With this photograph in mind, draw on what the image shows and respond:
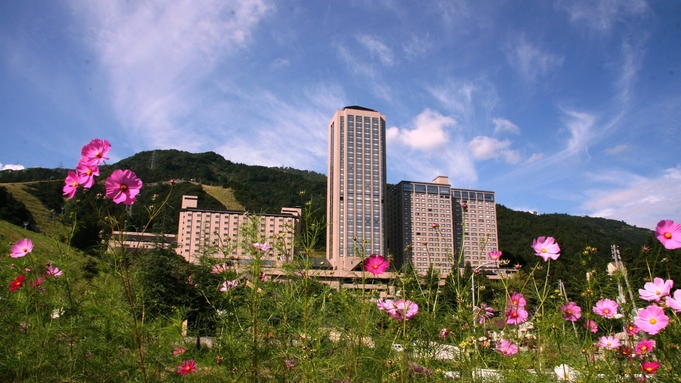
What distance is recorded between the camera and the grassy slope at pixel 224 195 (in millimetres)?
99625

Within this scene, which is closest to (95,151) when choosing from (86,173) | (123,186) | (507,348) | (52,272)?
(86,173)

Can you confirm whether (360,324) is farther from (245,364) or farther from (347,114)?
(347,114)

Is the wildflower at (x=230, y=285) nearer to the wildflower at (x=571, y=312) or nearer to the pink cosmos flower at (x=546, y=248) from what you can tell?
the pink cosmos flower at (x=546, y=248)

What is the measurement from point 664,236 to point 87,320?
102 inches

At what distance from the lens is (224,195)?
105 m

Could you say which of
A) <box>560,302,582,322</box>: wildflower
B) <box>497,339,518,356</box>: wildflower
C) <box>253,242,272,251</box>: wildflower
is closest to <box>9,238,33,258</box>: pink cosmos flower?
<box>253,242,272,251</box>: wildflower

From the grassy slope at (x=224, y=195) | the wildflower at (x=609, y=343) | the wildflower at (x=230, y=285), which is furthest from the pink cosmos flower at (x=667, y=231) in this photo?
the grassy slope at (x=224, y=195)

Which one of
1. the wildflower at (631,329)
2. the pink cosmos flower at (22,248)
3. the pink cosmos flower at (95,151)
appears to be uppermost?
the pink cosmos flower at (95,151)

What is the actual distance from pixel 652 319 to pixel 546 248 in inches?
16.9

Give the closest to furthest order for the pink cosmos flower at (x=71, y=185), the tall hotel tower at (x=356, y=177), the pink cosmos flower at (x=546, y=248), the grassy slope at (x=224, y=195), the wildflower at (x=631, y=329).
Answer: the pink cosmos flower at (x=71, y=185), the wildflower at (x=631, y=329), the pink cosmos flower at (x=546, y=248), the tall hotel tower at (x=356, y=177), the grassy slope at (x=224, y=195)

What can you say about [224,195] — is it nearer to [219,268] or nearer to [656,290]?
[219,268]

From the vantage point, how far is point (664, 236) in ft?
5.23

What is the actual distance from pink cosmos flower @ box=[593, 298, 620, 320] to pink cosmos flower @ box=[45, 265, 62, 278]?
264cm

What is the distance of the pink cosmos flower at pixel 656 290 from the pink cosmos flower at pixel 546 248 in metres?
0.34
